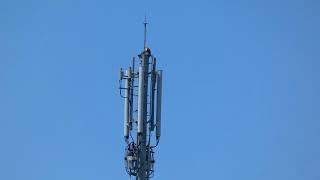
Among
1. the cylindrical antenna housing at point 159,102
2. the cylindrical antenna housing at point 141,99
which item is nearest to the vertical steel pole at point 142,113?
the cylindrical antenna housing at point 141,99

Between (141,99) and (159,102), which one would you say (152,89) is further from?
(141,99)

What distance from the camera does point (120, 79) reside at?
66812mm

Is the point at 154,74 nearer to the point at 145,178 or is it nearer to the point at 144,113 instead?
the point at 144,113

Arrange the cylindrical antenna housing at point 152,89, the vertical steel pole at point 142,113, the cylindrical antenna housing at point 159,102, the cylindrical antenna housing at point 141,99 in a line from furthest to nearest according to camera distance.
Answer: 1. the cylindrical antenna housing at point 152,89
2. the cylindrical antenna housing at point 159,102
3. the cylindrical antenna housing at point 141,99
4. the vertical steel pole at point 142,113

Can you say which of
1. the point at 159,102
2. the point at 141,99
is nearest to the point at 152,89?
the point at 159,102

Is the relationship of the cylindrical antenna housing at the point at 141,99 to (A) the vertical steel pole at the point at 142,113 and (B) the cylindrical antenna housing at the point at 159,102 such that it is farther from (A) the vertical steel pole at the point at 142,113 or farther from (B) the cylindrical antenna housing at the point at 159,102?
(B) the cylindrical antenna housing at the point at 159,102

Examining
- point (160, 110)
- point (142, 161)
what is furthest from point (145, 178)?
point (160, 110)

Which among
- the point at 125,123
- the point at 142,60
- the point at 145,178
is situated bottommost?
the point at 145,178

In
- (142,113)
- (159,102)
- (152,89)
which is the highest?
(152,89)

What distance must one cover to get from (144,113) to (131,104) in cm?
134

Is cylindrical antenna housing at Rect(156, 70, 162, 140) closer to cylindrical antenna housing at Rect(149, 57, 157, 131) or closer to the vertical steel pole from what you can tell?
cylindrical antenna housing at Rect(149, 57, 157, 131)

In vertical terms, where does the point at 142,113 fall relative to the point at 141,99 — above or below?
below

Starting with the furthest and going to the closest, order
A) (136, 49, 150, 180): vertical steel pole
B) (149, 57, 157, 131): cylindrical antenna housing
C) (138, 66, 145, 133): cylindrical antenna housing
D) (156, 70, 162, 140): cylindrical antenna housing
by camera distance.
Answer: (149, 57, 157, 131): cylindrical antenna housing < (156, 70, 162, 140): cylindrical antenna housing < (138, 66, 145, 133): cylindrical antenna housing < (136, 49, 150, 180): vertical steel pole

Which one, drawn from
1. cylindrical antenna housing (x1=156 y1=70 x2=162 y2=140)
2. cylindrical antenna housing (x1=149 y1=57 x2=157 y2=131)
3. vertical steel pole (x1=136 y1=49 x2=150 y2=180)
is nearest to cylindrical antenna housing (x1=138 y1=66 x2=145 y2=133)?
vertical steel pole (x1=136 y1=49 x2=150 y2=180)
